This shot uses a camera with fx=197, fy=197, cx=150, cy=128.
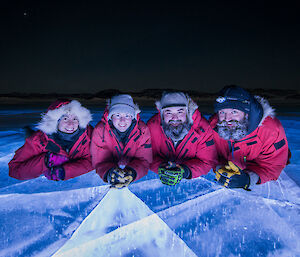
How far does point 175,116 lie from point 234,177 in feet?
3.14

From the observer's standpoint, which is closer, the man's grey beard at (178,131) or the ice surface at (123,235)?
the ice surface at (123,235)

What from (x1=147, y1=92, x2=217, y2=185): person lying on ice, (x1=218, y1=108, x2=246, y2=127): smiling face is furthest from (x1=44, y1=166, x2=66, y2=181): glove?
(x1=218, y1=108, x2=246, y2=127): smiling face

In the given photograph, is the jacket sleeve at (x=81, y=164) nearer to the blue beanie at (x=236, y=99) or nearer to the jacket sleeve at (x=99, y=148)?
the jacket sleeve at (x=99, y=148)

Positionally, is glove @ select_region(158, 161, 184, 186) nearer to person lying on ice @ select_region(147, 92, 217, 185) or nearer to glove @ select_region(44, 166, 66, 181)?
person lying on ice @ select_region(147, 92, 217, 185)

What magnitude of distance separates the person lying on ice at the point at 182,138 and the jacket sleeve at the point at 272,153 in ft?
1.82

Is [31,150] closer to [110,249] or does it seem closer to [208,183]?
[110,249]

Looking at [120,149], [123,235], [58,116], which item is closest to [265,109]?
[120,149]

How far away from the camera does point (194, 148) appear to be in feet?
8.46

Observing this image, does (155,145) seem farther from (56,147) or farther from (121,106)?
(56,147)

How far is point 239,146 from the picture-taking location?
242cm

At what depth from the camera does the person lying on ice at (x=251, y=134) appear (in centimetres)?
219

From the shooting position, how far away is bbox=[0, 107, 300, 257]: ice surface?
154 cm

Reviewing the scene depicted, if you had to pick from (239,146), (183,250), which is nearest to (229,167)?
(239,146)

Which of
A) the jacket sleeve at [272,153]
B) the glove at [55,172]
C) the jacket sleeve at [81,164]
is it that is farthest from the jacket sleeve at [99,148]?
the jacket sleeve at [272,153]
